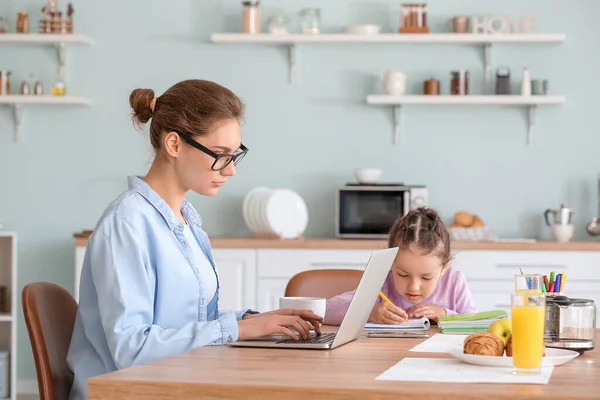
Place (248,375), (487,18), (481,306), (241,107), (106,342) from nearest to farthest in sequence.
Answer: (248,375) → (106,342) → (241,107) → (481,306) → (487,18)

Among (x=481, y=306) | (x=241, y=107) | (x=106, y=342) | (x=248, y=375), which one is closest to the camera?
(x=248, y=375)

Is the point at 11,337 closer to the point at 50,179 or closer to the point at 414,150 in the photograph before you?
the point at 50,179

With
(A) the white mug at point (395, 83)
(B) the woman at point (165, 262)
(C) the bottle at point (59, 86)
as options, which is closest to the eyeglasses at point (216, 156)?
(B) the woman at point (165, 262)

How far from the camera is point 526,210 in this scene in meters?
4.81

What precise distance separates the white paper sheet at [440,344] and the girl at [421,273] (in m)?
0.34

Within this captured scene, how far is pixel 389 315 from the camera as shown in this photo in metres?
2.12

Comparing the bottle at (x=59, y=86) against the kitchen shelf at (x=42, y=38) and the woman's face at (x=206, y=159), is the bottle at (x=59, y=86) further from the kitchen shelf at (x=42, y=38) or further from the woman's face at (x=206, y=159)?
the woman's face at (x=206, y=159)

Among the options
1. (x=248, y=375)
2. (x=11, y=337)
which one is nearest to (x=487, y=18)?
(x=11, y=337)

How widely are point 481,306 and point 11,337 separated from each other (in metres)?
2.20

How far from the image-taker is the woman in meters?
1.74

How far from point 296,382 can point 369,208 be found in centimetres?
325

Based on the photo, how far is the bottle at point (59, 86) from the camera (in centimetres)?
482

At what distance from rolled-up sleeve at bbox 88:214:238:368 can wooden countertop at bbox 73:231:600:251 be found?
2.43 meters

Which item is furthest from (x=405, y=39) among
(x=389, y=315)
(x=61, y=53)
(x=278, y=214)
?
(x=389, y=315)
